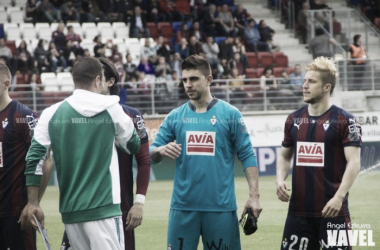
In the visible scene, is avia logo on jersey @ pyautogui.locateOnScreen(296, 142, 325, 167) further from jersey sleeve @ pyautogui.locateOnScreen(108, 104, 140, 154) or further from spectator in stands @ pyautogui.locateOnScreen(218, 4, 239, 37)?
spectator in stands @ pyautogui.locateOnScreen(218, 4, 239, 37)

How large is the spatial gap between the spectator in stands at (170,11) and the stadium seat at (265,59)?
120 inches

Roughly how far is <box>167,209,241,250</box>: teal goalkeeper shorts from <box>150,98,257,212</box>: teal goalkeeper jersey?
0.19 feet

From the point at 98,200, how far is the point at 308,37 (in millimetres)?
22246

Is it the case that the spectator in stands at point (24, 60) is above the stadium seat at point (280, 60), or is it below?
above

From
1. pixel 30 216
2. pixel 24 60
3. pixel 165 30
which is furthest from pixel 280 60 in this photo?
pixel 30 216

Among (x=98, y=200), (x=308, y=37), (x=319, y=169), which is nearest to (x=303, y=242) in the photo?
(x=319, y=169)

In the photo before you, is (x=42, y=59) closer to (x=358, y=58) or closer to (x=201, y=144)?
(x=358, y=58)

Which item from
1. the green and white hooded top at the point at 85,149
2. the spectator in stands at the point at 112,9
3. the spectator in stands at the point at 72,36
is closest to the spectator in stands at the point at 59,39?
the spectator in stands at the point at 72,36

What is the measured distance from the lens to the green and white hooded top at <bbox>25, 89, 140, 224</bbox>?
5262 millimetres

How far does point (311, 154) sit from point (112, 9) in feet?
65.1

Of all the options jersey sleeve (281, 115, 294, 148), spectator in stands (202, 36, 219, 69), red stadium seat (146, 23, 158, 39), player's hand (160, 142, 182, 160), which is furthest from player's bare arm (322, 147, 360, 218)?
red stadium seat (146, 23, 158, 39)

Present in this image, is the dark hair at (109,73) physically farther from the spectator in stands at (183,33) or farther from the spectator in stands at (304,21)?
the spectator in stands at (304,21)

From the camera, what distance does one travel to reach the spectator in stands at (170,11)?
2573cm

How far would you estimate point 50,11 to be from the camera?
24.2m
